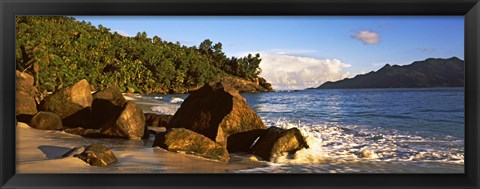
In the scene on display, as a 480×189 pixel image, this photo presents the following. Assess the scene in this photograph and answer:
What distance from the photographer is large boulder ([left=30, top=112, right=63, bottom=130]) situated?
5777mm

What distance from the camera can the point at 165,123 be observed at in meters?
7.02

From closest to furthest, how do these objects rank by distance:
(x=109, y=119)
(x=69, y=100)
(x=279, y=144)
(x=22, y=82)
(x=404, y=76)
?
(x=22, y=82), (x=279, y=144), (x=404, y=76), (x=109, y=119), (x=69, y=100)

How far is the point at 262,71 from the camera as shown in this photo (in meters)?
4.93

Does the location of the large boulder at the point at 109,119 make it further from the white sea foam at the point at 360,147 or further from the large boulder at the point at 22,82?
the white sea foam at the point at 360,147

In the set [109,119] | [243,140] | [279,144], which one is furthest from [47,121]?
[279,144]

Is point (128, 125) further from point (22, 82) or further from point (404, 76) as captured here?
point (404, 76)

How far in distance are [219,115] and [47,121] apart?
2607 mm

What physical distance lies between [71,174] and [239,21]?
2.12 m

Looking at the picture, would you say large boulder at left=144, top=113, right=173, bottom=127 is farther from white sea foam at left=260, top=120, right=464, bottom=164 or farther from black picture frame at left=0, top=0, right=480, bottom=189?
black picture frame at left=0, top=0, right=480, bottom=189
